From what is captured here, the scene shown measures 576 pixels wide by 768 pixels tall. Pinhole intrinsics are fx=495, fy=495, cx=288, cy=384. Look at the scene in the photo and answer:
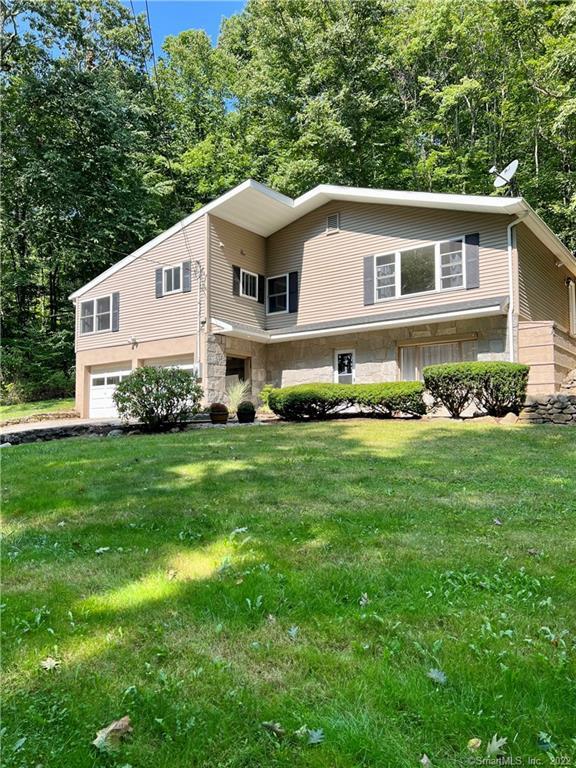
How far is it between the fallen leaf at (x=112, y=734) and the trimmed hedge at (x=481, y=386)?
9239mm

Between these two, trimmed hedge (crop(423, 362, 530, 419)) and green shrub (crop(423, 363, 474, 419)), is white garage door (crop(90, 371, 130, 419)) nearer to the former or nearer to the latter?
green shrub (crop(423, 363, 474, 419))

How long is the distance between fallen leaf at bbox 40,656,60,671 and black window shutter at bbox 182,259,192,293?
1433 cm

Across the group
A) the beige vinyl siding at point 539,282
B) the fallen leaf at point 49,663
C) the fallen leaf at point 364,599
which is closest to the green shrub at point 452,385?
the beige vinyl siding at point 539,282

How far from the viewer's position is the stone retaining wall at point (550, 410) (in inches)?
369

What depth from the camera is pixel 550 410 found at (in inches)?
376

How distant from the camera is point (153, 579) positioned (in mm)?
2787

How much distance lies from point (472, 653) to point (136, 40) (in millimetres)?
33444

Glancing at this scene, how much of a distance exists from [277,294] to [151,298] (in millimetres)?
4292

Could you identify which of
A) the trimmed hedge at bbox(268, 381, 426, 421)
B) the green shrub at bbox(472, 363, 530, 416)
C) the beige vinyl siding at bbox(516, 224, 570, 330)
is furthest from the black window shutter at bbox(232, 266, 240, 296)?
the green shrub at bbox(472, 363, 530, 416)

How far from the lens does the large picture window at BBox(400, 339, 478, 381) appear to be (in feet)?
43.9

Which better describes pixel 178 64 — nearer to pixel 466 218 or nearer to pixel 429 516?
pixel 466 218

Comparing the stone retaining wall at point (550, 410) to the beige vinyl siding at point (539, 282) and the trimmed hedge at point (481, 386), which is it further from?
the beige vinyl siding at point (539, 282)

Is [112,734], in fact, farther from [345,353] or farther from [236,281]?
[236,281]

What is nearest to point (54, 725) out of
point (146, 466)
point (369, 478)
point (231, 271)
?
point (369, 478)
